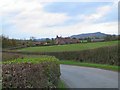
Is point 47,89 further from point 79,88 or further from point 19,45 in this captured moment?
point 19,45

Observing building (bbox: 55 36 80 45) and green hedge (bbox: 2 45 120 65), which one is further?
building (bbox: 55 36 80 45)

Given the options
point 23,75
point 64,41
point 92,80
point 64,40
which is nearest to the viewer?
point 23,75

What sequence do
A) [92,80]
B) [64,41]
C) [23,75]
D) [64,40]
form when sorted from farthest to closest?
[64,40] < [64,41] < [92,80] < [23,75]

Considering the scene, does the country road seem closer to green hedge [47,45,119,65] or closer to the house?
green hedge [47,45,119,65]

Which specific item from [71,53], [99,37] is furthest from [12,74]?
[99,37]

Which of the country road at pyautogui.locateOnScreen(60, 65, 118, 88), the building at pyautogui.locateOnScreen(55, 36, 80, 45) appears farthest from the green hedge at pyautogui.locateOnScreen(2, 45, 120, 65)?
the building at pyautogui.locateOnScreen(55, 36, 80, 45)

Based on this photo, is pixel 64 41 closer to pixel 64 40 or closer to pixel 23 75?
pixel 64 40

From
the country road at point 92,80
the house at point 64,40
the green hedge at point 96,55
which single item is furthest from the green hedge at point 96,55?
the house at point 64,40

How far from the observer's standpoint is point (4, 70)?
40.3ft

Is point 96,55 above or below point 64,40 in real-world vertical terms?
below

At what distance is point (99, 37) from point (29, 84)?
57.8m

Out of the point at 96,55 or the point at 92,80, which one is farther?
the point at 96,55

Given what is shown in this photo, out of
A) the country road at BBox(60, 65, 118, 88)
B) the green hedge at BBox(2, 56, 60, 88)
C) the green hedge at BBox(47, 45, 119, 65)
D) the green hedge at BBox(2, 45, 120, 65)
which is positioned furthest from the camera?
the green hedge at BBox(47, 45, 119, 65)


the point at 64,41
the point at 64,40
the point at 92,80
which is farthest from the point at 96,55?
the point at 64,40
